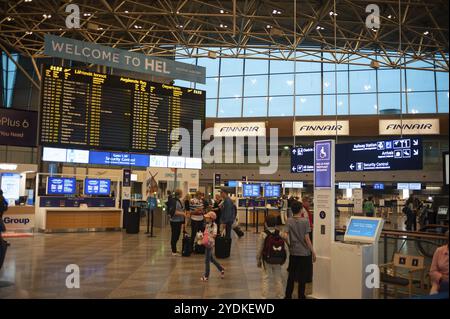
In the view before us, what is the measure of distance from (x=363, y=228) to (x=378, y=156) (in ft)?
15.9

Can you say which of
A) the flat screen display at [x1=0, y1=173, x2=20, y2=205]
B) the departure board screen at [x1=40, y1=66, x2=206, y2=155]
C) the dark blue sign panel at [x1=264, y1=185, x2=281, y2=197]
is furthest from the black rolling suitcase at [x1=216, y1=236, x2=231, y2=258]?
the dark blue sign panel at [x1=264, y1=185, x2=281, y2=197]

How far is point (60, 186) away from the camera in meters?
16.7

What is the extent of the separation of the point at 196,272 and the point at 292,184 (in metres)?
21.3

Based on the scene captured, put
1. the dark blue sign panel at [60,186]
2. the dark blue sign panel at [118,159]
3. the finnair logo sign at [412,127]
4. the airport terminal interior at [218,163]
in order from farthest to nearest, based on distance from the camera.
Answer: the finnair logo sign at [412,127] → the dark blue sign panel at [60,186] → the dark blue sign panel at [118,159] → the airport terminal interior at [218,163]

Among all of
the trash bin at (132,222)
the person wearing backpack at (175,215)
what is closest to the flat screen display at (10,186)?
the trash bin at (132,222)

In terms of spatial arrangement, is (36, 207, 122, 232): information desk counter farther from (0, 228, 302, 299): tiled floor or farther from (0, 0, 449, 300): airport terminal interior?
(0, 228, 302, 299): tiled floor

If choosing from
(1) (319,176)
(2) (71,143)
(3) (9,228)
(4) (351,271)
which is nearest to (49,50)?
(2) (71,143)

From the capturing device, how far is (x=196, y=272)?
8.92m

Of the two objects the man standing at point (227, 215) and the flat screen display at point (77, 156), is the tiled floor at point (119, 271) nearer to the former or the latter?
the man standing at point (227, 215)

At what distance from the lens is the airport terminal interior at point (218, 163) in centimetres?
690

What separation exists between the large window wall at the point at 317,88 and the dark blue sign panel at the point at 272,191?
1124 cm

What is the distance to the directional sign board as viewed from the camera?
34.6 feet

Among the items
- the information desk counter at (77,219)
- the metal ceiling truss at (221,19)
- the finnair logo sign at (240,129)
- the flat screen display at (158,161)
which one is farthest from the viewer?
the finnair logo sign at (240,129)

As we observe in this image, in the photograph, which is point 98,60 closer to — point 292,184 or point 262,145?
point 292,184
